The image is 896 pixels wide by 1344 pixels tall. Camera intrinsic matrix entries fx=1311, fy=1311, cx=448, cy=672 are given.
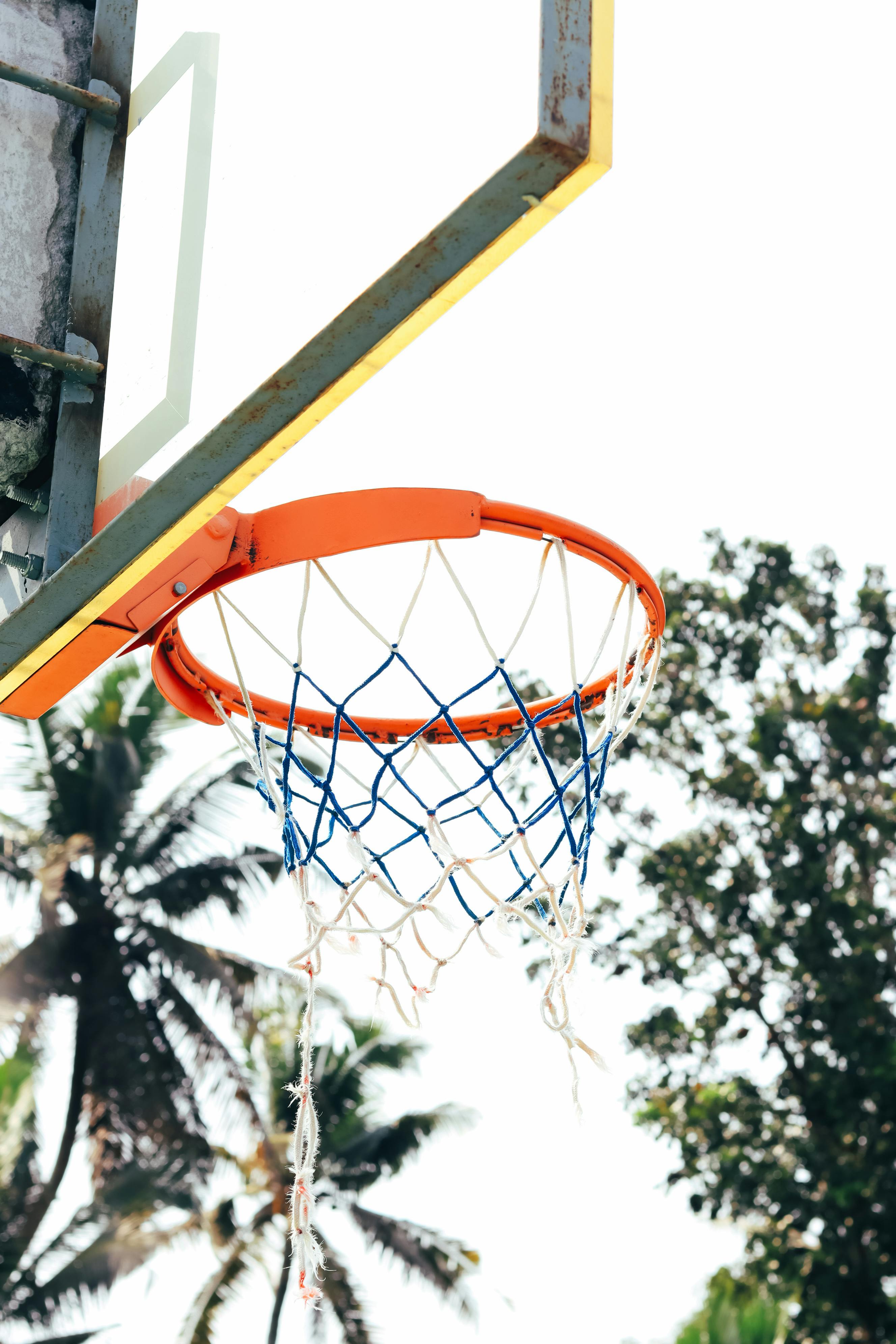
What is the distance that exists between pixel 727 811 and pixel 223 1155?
478 centimetres

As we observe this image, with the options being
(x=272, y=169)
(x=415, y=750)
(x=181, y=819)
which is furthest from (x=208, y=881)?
(x=272, y=169)

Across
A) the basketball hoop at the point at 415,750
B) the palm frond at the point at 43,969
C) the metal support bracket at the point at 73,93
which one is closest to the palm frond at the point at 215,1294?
the palm frond at the point at 43,969

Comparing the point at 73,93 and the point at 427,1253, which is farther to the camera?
the point at 427,1253

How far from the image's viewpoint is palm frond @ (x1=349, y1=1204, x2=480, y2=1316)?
1037 cm

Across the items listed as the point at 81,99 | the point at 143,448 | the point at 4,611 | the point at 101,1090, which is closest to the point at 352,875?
the point at 4,611

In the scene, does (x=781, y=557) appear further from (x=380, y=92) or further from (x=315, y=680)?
(x=380, y=92)

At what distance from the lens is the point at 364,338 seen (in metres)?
1.50

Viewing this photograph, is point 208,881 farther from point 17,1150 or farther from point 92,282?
point 92,282

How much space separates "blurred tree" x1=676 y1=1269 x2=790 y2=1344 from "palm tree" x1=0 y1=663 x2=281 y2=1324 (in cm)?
349

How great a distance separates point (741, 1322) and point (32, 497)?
8.68m

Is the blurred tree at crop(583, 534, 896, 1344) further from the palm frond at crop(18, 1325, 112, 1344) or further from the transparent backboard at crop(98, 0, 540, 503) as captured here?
the transparent backboard at crop(98, 0, 540, 503)

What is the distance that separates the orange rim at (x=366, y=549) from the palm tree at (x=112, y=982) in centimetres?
657

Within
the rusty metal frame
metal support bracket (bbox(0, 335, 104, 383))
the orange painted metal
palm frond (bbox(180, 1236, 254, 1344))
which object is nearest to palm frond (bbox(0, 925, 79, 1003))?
palm frond (bbox(180, 1236, 254, 1344))

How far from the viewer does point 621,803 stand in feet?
34.3
